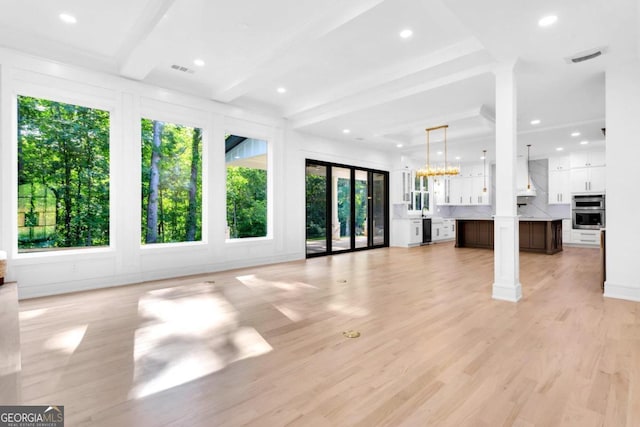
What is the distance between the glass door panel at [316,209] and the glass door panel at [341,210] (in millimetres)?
430

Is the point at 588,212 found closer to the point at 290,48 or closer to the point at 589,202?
the point at 589,202

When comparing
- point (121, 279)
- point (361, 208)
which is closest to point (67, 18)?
point (121, 279)

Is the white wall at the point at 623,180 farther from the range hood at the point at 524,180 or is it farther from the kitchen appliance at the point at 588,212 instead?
the range hood at the point at 524,180

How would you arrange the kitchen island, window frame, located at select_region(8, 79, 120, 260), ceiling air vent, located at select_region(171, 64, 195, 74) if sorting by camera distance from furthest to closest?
the kitchen island, ceiling air vent, located at select_region(171, 64, 195, 74), window frame, located at select_region(8, 79, 120, 260)

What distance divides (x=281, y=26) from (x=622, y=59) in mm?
4156

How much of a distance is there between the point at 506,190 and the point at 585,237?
310 inches

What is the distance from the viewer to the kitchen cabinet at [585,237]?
948 cm

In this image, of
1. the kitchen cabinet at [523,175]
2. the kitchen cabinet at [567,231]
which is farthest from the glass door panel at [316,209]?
the kitchen cabinet at [567,231]

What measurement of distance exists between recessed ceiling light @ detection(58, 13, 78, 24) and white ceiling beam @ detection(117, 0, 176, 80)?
1.78 feet

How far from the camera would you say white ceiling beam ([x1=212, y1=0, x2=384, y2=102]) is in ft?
10.8

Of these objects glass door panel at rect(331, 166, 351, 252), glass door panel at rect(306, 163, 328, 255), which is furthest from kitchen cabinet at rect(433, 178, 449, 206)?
glass door panel at rect(306, 163, 328, 255)

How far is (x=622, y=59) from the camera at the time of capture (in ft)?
13.1

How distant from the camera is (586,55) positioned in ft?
12.8

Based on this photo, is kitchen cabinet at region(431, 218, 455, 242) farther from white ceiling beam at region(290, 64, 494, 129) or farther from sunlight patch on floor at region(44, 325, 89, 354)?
sunlight patch on floor at region(44, 325, 89, 354)
